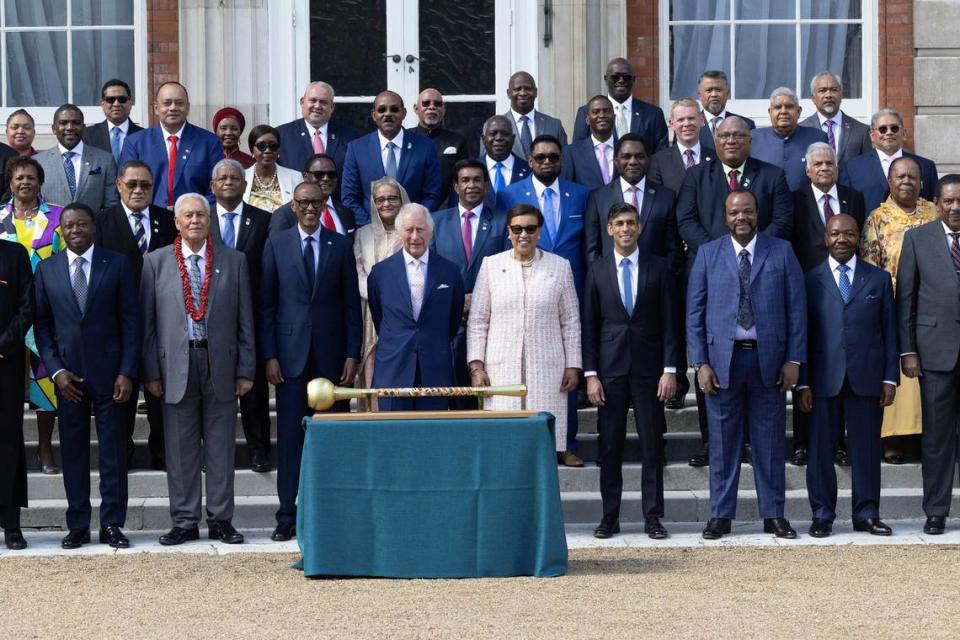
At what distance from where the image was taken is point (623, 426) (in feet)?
33.7

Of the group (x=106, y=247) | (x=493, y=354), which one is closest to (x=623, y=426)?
(x=493, y=354)

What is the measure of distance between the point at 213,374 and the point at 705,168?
323 cm

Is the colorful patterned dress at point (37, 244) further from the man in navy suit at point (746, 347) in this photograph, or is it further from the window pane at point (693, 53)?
the window pane at point (693, 53)

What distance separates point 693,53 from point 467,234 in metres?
4.37

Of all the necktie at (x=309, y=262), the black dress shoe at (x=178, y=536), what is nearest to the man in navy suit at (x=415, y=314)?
the necktie at (x=309, y=262)

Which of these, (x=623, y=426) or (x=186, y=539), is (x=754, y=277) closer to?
(x=623, y=426)

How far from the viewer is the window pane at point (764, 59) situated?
14703 mm

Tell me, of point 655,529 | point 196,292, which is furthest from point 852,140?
point 196,292

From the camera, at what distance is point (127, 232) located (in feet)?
35.2

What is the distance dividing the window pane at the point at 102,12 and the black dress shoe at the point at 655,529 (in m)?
6.84

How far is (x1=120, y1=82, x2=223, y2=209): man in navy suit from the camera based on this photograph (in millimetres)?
11625

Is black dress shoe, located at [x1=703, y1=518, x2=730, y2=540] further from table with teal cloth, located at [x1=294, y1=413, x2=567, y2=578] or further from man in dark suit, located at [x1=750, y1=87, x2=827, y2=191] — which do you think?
man in dark suit, located at [x1=750, y1=87, x2=827, y2=191]

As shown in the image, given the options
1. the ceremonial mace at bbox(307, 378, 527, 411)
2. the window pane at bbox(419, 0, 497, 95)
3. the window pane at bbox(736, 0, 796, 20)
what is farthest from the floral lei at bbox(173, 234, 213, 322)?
the window pane at bbox(736, 0, 796, 20)

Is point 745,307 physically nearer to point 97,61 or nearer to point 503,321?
point 503,321
